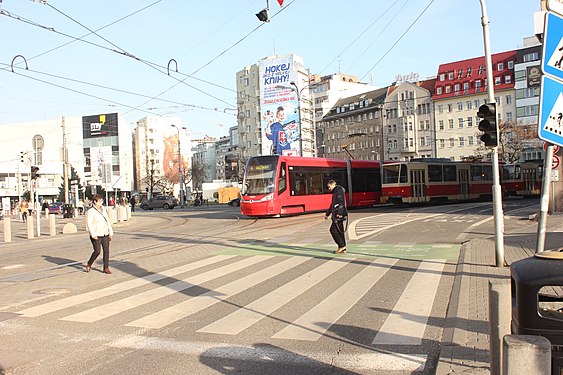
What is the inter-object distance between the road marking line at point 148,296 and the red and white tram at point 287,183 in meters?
13.6

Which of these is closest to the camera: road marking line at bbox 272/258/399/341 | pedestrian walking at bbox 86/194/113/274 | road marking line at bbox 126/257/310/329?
road marking line at bbox 272/258/399/341

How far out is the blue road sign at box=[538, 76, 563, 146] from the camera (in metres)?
4.84

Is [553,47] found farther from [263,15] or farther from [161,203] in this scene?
[161,203]

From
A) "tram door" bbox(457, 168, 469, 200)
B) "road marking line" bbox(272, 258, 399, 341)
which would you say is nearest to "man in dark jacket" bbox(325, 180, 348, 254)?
"road marking line" bbox(272, 258, 399, 341)

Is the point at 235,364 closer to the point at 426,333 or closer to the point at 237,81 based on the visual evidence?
the point at 426,333

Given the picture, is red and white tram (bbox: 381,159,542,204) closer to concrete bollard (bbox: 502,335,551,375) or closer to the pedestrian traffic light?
the pedestrian traffic light

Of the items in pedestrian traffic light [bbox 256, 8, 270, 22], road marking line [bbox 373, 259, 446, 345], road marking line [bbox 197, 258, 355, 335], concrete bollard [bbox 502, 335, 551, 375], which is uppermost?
pedestrian traffic light [bbox 256, 8, 270, 22]

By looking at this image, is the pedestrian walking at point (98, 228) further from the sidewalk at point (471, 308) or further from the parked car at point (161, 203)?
the parked car at point (161, 203)

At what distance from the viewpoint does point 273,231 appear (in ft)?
65.2

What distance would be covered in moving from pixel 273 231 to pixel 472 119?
66262 millimetres

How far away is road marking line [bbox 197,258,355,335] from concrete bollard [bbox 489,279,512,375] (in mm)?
3464

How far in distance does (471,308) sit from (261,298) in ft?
10.2

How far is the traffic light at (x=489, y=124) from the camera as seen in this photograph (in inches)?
364

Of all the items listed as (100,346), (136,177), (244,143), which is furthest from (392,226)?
(136,177)
